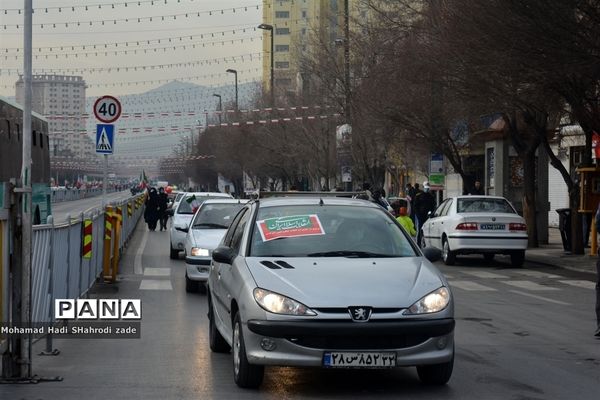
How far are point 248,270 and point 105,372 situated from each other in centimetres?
180

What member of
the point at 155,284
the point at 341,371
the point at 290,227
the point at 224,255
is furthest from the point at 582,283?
the point at 224,255

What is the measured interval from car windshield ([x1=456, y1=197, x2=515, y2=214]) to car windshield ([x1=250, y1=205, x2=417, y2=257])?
1502cm

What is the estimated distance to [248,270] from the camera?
27.4 ft

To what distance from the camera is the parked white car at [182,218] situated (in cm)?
2478

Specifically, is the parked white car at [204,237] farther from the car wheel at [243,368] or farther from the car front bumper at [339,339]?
the car front bumper at [339,339]

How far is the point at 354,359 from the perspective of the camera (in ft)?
25.0

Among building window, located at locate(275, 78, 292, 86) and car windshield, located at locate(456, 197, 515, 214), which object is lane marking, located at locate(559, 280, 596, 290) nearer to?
car windshield, located at locate(456, 197, 515, 214)

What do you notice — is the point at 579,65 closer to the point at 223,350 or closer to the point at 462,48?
the point at 462,48

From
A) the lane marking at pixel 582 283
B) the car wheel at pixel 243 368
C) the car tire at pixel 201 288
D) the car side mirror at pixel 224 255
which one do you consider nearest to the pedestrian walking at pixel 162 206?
the lane marking at pixel 582 283

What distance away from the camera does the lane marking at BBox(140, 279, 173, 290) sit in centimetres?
1759

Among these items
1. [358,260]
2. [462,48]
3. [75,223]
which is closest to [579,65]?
[462,48]

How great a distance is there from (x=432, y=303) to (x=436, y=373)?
703 millimetres

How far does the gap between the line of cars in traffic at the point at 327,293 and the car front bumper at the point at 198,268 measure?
6.16m

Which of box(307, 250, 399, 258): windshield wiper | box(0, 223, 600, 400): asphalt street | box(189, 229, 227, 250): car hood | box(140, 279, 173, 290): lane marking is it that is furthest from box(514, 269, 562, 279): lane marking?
box(307, 250, 399, 258): windshield wiper
